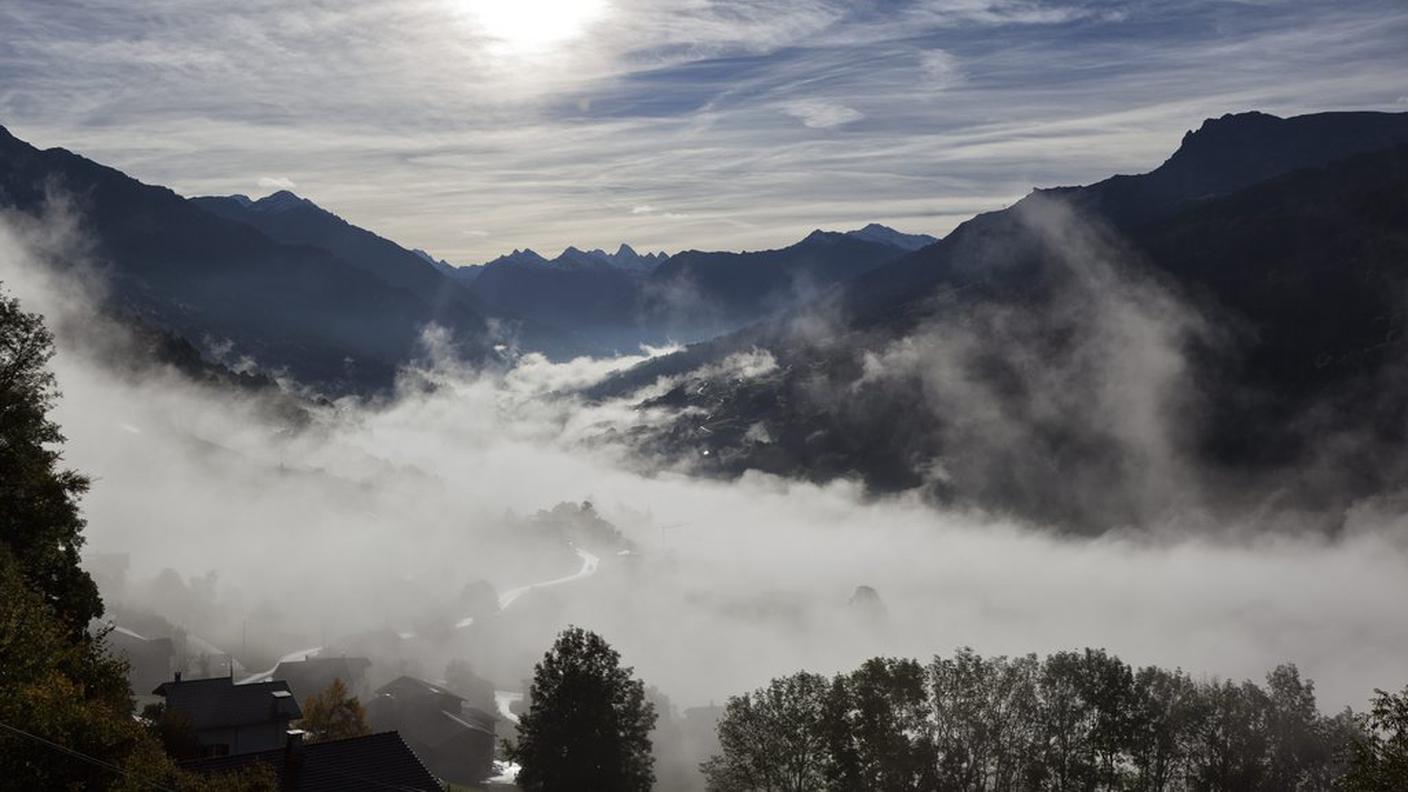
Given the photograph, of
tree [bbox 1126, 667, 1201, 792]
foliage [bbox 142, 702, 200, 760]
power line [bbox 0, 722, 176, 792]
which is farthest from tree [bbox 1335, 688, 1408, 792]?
foliage [bbox 142, 702, 200, 760]

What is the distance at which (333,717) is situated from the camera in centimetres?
8812

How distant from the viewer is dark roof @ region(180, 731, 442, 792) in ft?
149

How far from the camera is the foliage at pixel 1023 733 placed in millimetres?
66188

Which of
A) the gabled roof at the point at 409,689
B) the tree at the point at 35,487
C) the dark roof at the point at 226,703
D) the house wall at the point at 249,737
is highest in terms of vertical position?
the tree at the point at 35,487

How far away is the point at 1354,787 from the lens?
110 feet

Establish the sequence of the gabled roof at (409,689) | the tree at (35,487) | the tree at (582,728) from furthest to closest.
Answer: the gabled roof at (409,689) < the tree at (582,728) < the tree at (35,487)

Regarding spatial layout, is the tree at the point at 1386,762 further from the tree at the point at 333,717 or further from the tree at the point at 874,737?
the tree at the point at 333,717

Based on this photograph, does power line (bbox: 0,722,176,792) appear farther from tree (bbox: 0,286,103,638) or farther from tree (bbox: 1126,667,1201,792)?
tree (bbox: 1126,667,1201,792)

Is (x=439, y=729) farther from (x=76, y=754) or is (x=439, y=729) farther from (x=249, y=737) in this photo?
(x=76, y=754)

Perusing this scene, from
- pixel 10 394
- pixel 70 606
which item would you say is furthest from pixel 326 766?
pixel 10 394

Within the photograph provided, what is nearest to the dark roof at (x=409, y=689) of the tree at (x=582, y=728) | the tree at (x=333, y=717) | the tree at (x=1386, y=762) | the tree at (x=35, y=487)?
the tree at (x=333, y=717)

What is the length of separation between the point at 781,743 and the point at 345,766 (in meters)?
29.6

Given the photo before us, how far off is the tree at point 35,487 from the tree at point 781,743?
40.2 metres

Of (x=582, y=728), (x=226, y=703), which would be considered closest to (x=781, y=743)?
(x=582, y=728)
